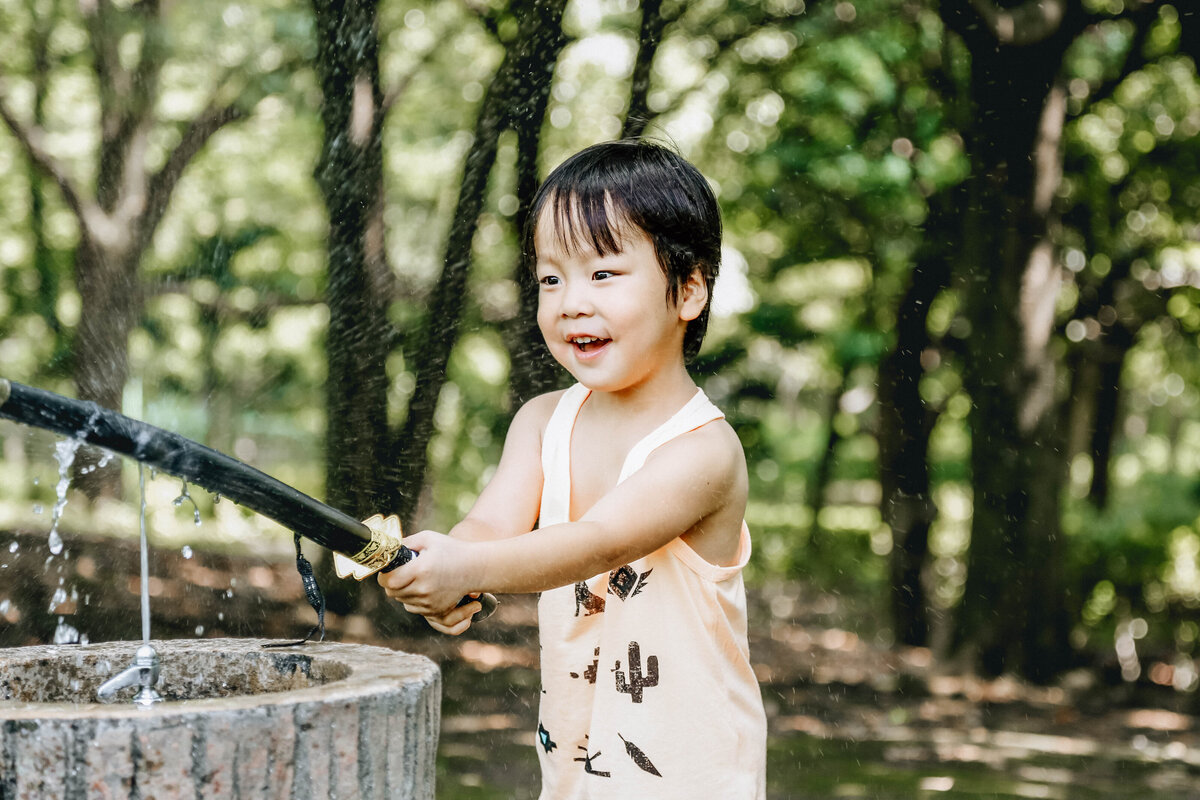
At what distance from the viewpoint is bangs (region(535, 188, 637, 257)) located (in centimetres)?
187

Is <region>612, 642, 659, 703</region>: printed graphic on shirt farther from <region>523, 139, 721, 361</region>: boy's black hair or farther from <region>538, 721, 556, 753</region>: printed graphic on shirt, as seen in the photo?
<region>523, 139, 721, 361</region>: boy's black hair

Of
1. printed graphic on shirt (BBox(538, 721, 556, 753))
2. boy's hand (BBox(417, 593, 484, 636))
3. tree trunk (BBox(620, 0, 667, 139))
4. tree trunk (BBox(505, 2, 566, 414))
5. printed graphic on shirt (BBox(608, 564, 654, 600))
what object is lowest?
printed graphic on shirt (BBox(538, 721, 556, 753))

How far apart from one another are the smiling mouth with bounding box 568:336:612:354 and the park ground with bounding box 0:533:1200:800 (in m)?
3.09

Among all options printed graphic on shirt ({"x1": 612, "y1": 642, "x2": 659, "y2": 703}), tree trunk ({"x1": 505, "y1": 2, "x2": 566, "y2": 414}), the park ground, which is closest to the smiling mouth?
printed graphic on shirt ({"x1": 612, "y1": 642, "x2": 659, "y2": 703})

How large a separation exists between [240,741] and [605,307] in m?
0.82

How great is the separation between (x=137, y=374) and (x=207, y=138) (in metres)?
1.66

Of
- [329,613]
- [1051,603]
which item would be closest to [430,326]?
[329,613]

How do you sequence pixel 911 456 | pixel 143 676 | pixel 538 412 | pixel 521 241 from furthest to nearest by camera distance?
pixel 911 456 < pixel 521 241 < pixel 538 412 < pixel 143 676

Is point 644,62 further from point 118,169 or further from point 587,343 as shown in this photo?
point 587,343

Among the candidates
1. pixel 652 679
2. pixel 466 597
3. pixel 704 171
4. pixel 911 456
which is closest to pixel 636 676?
pixel 652 679

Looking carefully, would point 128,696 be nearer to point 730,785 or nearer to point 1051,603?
point 730,785

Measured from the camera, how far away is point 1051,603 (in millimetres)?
7113

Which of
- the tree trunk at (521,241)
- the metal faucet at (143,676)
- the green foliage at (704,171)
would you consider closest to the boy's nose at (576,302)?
the metal faucet at (143,676)

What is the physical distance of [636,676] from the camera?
1810 millimetres
